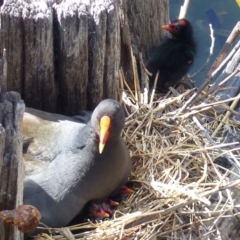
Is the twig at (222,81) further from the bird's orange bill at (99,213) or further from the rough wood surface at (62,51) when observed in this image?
the bird's orange bill at (99,213)

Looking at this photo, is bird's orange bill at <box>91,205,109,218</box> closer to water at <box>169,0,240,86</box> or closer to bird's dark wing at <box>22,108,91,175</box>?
bird's dark wing at <box>22,108,91,175</box>

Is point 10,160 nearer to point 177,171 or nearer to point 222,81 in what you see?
point 177,171

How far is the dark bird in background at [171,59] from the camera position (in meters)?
4.25

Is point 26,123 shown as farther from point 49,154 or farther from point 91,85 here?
point 91,85

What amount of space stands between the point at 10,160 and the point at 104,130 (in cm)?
68

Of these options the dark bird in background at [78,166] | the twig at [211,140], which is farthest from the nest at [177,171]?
the dark bird in background at [78,166]

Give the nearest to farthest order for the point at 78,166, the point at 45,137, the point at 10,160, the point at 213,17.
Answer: the point at 10,160
the point at 78,166
the point at 45,137
the point at 213,17

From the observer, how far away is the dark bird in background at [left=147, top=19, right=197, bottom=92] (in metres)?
4.25

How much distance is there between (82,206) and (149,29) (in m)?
1.62

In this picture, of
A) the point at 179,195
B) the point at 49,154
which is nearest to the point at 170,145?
the point at 179,195

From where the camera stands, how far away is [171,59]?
14.0ft

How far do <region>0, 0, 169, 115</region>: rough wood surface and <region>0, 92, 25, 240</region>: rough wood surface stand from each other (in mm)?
832

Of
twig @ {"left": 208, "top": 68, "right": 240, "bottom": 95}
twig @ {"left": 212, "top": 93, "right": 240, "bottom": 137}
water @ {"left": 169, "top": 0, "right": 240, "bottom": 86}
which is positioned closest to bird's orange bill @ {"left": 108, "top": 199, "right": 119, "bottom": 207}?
twig @ {"left": 212, "top": 93, "right": 240, "bottom": 137}

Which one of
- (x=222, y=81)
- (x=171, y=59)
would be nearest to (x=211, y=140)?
(x=222, y=81)
